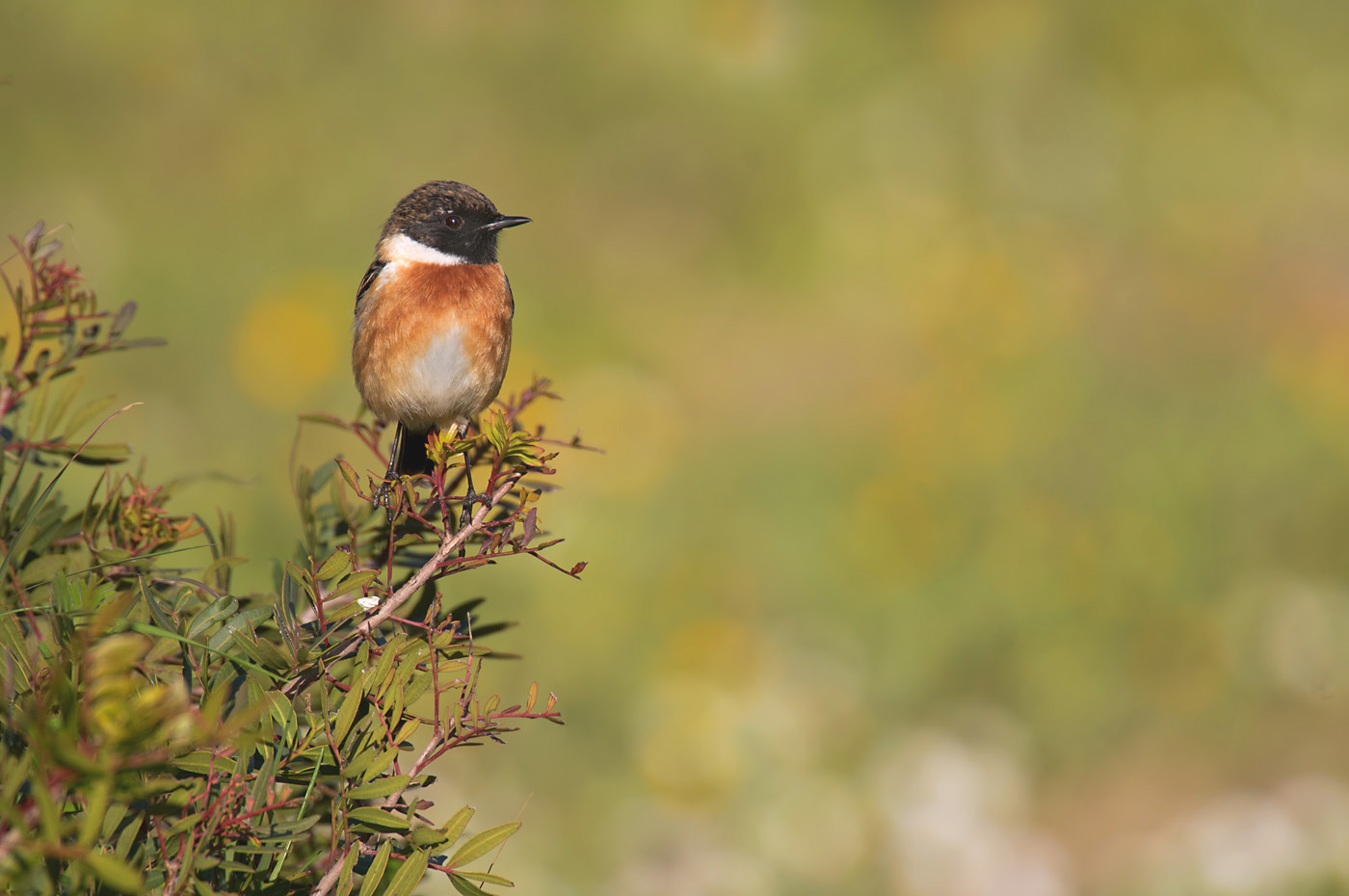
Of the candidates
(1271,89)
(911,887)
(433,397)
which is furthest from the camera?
(1271,89)

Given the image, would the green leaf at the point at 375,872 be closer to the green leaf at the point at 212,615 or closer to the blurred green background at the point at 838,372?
the green leaf at the point at 212,615

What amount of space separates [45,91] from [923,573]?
6.09 m

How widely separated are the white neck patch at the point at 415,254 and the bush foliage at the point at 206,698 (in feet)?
6.19

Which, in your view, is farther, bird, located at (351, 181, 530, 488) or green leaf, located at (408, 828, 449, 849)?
bird, located at (351, 181, 530, 488)

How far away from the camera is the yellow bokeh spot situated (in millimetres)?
6211

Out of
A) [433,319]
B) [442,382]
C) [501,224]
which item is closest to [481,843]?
[442,382]

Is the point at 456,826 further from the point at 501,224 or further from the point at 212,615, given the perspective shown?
the point at 501,224

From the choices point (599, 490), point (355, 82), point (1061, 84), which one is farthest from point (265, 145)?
point (1061, 84)

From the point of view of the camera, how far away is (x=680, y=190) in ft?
26.2

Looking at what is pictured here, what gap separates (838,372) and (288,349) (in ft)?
10.4

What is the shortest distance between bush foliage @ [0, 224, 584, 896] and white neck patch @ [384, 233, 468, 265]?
74.3 inches

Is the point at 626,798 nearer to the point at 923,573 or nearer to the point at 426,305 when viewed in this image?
the point at 923,573

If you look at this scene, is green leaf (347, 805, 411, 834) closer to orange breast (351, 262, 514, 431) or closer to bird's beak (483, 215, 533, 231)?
orange breast (351, 262, 514, 431)

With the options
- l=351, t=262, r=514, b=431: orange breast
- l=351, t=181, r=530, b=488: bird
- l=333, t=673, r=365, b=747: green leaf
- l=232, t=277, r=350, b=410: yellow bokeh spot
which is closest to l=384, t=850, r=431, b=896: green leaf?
l=333, t=673, r=365, b=747: green leaf
